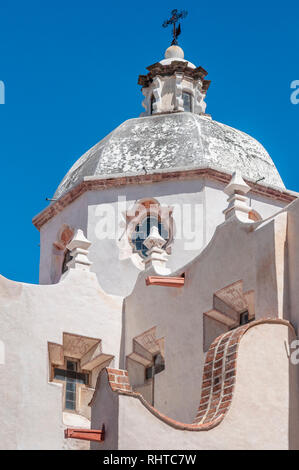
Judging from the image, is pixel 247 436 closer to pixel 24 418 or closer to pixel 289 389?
pixel 289 389

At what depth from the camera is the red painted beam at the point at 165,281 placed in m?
16.9

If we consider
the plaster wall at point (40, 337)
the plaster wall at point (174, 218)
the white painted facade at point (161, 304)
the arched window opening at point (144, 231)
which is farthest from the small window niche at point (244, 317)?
the arched window opening at point (144, 231)

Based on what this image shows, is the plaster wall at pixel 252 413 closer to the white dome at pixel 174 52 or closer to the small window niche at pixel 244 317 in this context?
the small window niche at pixel 244 317

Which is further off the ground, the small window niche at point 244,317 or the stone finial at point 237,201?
the stone finial at point 237,201

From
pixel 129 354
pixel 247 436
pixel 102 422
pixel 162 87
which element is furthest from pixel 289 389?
pixel 162 87

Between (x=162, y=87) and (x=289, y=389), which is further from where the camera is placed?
(x=162, y=87)

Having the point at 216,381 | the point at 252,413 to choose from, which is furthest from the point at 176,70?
the point at 252,413

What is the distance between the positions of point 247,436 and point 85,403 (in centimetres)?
552

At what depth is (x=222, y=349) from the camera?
14.0m

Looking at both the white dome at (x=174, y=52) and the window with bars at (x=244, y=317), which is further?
the white dome at (x=174, y=52)

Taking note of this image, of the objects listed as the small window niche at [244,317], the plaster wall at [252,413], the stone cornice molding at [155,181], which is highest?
the stone cornice molding at [155,181]

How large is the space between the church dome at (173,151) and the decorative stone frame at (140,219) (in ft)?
2.57

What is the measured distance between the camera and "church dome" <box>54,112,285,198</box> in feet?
71.7

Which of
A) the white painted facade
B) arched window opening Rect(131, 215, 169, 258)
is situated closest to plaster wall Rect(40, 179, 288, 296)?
the white painted facade
